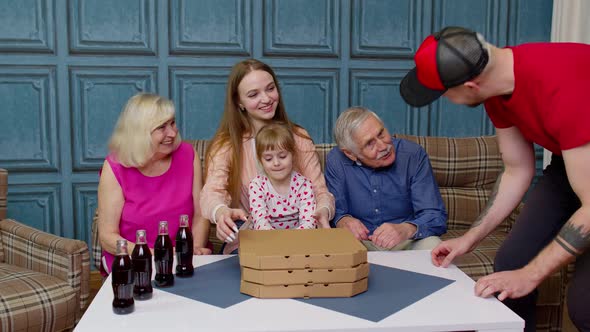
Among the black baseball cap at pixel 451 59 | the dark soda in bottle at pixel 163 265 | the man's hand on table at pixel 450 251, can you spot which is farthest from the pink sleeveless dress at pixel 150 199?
the black baseball cap at pixel 451 59

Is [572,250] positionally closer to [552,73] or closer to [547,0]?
[552,73]

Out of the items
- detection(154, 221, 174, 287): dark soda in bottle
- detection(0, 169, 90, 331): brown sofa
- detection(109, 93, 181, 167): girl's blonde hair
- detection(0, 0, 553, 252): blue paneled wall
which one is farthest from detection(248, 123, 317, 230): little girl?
detection(0, 0, 553, 252): blue paneled wall

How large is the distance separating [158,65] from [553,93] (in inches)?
92.9

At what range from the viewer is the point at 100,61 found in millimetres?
3184

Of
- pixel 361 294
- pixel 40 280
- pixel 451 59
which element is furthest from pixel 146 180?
pixel 451 59

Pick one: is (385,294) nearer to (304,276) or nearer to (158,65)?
(304,276)

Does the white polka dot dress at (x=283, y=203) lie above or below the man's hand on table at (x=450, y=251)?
above

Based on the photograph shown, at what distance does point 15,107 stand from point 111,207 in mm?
1407

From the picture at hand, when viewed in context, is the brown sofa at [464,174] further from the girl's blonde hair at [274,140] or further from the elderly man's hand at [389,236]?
the girl's blonde hair at [274,140]

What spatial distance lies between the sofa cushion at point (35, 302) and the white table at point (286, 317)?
2.17 feet

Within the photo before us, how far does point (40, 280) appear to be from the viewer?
214 cm

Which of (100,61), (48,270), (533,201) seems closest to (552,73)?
(533,201)

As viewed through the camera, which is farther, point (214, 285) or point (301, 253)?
point (214, 285)

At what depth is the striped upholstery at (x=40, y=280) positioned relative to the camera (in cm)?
197
